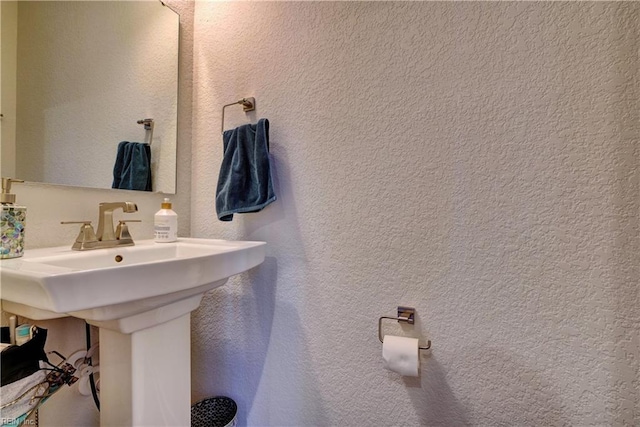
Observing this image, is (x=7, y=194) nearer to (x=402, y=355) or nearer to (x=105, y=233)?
(x=105, y=233)

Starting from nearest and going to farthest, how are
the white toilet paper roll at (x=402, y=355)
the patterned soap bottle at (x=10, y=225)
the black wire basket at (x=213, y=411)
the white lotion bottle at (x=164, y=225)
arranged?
the patterned soap bottle at (x=10, y=225)
the white toilet paper roll at (x=402, y=355)
the white lotion bottle at (x=164, y=225)
the black wire basket at (x=213, y=411)

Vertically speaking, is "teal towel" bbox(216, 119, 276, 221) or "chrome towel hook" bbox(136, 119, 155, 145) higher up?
"chrome towel hook" bbox(136, 119, 155, 145)

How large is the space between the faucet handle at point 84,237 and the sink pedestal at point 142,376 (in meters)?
0.25

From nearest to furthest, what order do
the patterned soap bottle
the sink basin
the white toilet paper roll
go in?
the sink basin < the patterned soap bottle < the white toilet paper roll

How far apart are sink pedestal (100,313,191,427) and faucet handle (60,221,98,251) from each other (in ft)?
0.83

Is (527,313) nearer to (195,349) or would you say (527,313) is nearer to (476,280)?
(476,280)

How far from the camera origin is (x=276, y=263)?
1087mm

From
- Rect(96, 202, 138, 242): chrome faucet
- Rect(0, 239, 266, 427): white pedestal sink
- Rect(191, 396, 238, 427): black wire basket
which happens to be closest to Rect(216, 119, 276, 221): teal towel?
Rect(0, 239, 266, 427): white pedestal sink

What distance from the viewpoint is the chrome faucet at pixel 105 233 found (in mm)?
827

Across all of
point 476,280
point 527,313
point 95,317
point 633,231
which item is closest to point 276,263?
point 95,317

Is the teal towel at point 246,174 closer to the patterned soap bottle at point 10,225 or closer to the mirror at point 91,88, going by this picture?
the mirror at point 91,88

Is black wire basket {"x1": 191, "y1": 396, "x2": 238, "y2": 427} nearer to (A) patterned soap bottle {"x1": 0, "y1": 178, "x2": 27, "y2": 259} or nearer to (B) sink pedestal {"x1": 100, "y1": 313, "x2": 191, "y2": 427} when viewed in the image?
(B) sink pedestal {"x1": 100, "y1": 313, "x2": 191, "y2": 427}

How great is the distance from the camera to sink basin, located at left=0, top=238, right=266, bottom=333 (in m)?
0.48

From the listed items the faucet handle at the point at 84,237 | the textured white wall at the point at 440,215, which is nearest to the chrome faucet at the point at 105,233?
the faucet handle at the point at 84,237
